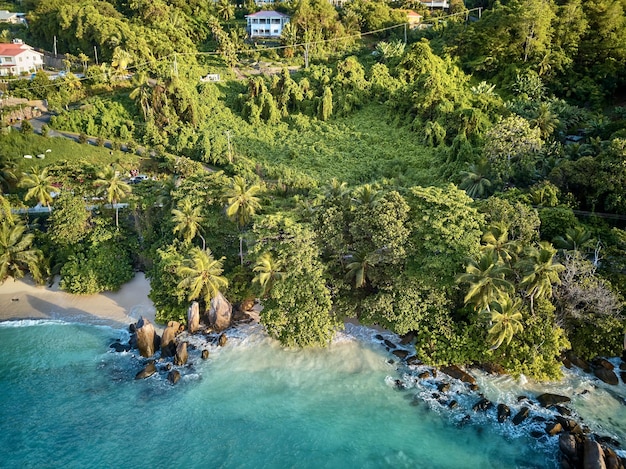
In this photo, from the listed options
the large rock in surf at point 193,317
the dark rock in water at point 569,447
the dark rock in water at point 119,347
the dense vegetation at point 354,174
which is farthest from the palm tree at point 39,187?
the dark rock in water at point 569,447

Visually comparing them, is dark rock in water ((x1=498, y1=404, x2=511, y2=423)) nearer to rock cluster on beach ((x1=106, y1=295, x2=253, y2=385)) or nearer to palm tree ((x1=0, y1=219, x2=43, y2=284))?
rock cluster on beach ((x1=106, y1=295, x2=253, y2=385))

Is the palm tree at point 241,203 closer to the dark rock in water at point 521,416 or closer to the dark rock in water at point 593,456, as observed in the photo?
the dark rock in water at point 521,416

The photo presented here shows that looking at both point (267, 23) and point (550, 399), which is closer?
point (550, 399)

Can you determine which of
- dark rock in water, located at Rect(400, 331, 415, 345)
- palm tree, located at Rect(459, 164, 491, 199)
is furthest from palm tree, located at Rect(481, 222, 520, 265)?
palm tree, located at Rect(459, 164, 491, 199)

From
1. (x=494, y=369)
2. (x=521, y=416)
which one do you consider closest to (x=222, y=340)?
(x=494, y=369)

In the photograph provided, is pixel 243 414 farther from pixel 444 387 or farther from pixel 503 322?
pixel 503 322

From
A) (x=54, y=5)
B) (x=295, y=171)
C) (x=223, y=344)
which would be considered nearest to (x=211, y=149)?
(x=295, y=171)

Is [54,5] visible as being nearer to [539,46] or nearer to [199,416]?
[539,46]
